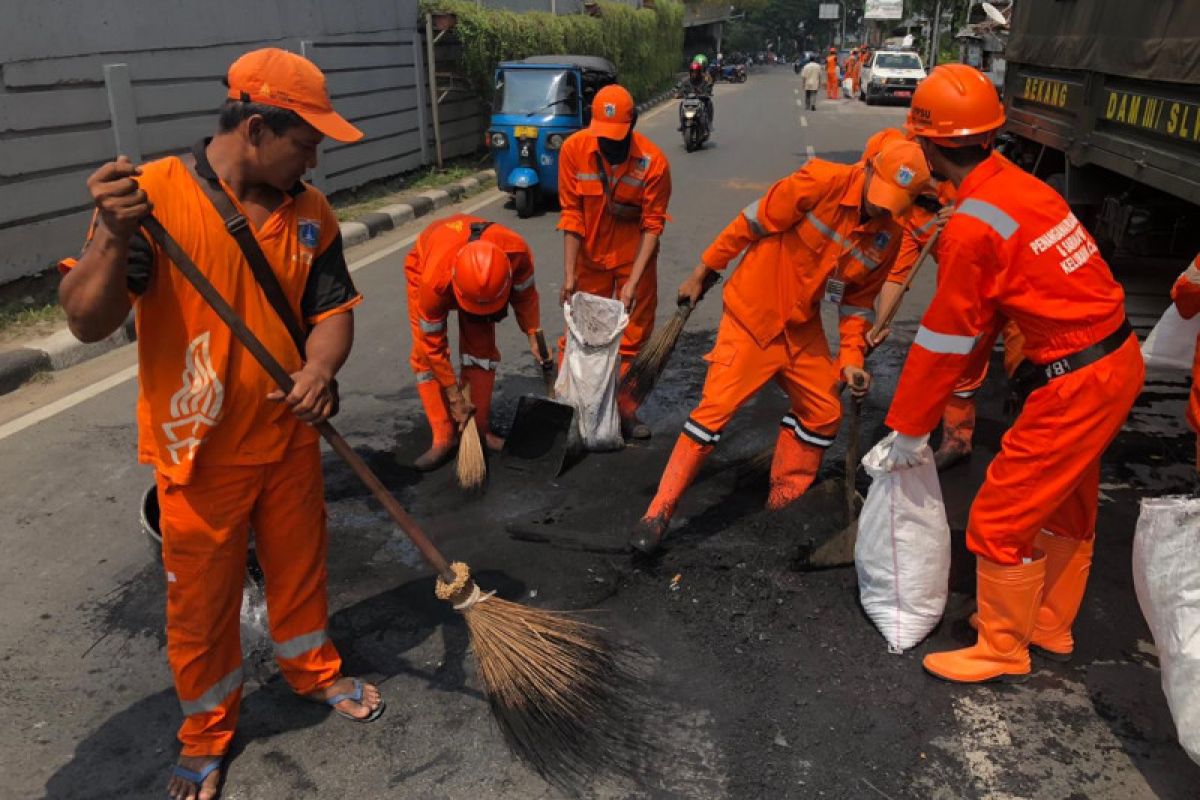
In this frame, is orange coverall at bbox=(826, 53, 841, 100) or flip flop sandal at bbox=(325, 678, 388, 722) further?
orange coverall at bbox=(826, 53, 841, 100)

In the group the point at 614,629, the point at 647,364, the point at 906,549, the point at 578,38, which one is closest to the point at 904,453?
the point at 906,549

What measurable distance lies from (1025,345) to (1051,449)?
1.11ft

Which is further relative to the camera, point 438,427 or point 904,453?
point 438,427

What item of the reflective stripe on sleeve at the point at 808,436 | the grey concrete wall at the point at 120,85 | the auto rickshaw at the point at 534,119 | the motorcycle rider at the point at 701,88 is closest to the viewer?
the reflective stripe on sleeve at the point at 808,436

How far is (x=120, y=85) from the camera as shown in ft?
25.2

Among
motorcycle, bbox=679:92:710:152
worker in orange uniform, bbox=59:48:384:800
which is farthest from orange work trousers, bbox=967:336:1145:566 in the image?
motorcycle, bbox=679:92:710:152

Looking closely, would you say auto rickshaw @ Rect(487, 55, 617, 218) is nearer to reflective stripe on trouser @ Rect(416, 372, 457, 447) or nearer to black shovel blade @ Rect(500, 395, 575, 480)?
reflective stripe on trouser @ Rect(416, 372, 457, 447)

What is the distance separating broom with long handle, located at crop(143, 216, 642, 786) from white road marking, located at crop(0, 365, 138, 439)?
10.8 feet

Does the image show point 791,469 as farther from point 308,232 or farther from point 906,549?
point 308,232

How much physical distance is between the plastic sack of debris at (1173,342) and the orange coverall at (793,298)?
100cm

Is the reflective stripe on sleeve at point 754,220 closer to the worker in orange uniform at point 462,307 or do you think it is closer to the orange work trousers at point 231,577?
the worker in orange uniform at point 462,307

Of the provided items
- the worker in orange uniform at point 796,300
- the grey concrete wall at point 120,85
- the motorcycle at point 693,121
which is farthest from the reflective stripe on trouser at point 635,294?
the motorcycle at point 693,121

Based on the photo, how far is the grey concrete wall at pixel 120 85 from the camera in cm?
668

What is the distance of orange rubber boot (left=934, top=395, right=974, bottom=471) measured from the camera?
450 cm
